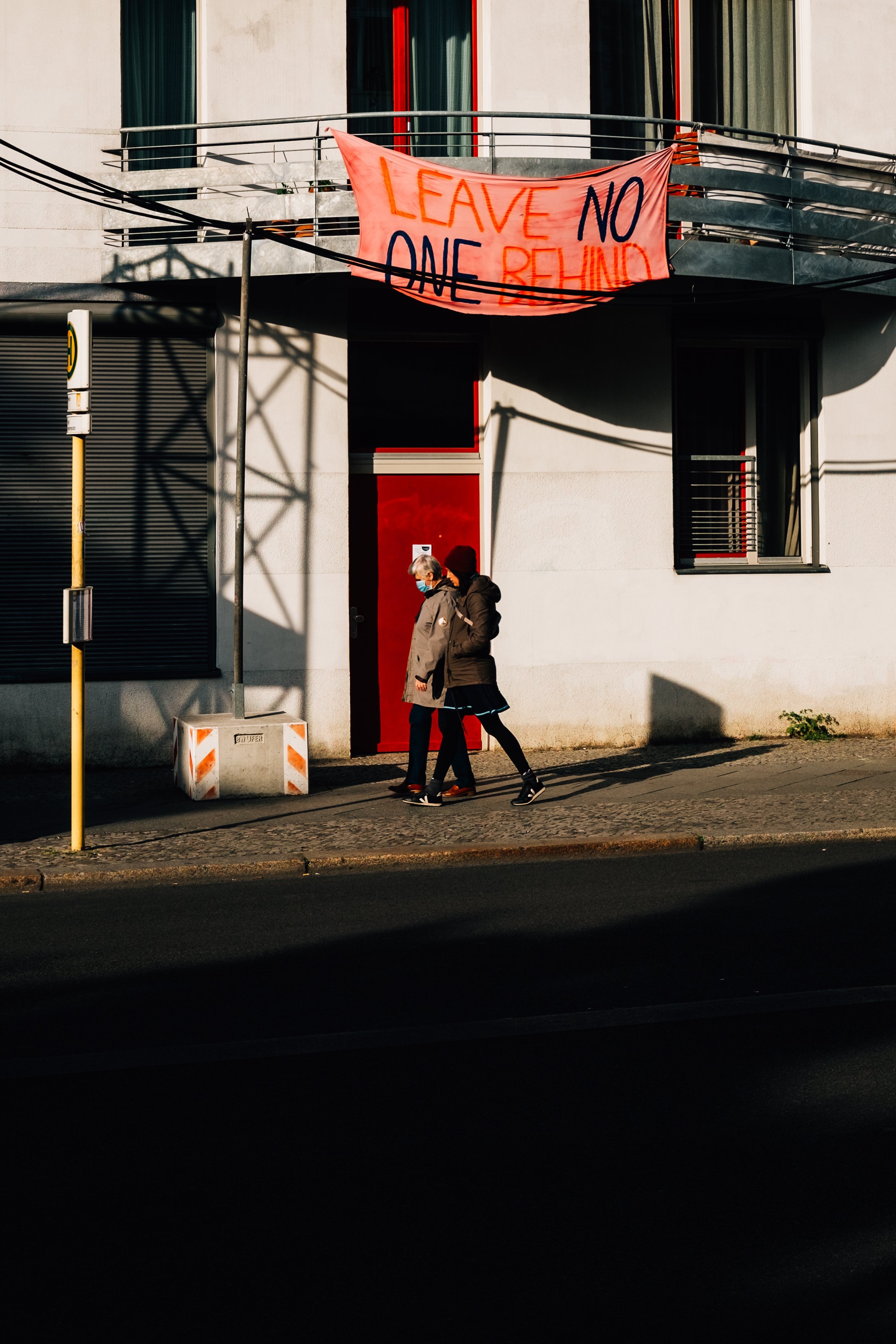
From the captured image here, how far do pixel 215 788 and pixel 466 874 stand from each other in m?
3.05

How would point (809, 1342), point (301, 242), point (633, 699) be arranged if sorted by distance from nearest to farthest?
point (809, 1342)
point (301, 242)
point (633, 699)

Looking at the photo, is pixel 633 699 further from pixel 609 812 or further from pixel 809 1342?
pixel 809 1342

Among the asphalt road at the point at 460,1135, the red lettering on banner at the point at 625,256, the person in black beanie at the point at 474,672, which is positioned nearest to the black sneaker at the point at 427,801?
the person in black beanie at the point at 474,672

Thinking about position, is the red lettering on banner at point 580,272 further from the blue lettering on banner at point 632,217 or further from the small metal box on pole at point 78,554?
the small metal box on pole at point 78,554

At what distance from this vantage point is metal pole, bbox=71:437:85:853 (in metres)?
8.96

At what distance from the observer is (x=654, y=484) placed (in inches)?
556

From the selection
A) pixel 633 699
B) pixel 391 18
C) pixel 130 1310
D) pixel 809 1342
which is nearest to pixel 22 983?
pixel 130 1310

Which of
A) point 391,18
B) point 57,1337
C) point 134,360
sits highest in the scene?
point 391,18

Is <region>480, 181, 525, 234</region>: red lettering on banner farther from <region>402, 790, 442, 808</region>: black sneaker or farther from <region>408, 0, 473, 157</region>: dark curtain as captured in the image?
<region>402, 790, 442, 808</region>: black sneaker

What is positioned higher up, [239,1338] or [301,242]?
[301,242]

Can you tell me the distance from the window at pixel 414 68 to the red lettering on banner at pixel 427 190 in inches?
56.4

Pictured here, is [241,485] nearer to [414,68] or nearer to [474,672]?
[474,672]

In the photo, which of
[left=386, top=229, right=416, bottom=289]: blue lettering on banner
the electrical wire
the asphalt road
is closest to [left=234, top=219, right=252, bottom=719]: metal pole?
the electrical wire

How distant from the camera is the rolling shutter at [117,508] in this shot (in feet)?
42.4
